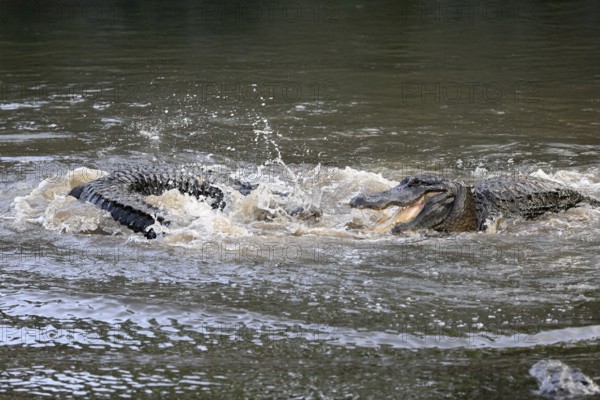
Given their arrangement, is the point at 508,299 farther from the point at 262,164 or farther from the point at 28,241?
the point at 262,164

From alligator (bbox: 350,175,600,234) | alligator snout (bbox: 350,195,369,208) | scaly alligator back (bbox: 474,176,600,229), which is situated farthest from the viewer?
scaly alligator back (bbox: 474,176,600,229)

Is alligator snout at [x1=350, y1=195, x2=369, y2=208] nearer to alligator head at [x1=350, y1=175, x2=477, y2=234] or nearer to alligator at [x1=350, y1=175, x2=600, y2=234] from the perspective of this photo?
alligator at [x1=350, y1=175, x2=600, y2=234]

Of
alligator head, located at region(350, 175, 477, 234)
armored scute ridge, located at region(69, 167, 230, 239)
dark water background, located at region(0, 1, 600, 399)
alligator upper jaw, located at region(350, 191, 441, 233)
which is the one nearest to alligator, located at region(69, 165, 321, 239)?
armored scute ridge, located at region(69, 167, 230, 239)

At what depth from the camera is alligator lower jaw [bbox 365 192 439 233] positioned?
6883 millimetres

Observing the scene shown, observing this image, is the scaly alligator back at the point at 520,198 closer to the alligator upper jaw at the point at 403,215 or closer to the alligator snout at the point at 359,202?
the alligator upper jaw at the point at 403,215

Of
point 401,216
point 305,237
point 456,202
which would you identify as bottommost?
point 305,237

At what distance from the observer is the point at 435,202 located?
22.5 feet

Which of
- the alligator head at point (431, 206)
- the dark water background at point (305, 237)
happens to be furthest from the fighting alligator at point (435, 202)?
the dark water background at point (305, 237)

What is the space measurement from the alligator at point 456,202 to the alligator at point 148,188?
668mm

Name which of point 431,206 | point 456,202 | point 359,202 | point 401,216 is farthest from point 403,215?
point 359,202

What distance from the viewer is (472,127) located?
33.9 ft

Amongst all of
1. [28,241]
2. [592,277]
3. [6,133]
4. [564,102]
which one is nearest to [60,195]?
[28,241]

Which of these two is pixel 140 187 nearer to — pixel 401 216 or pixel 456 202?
pixel 401 216

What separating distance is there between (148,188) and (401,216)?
2.21 meters
